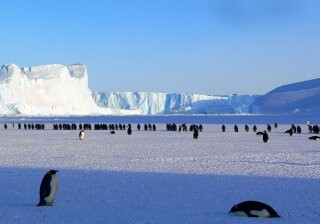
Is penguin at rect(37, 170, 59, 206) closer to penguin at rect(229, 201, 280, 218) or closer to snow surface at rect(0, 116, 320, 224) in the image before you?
snow surface at rect(0, 116, 320, 224)

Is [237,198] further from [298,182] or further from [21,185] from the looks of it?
[21,185]

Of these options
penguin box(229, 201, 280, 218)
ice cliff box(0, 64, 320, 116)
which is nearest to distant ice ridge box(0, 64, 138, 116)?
ice cliff box(0, 64, 320, 116)

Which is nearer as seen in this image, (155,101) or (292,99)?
(292,99)

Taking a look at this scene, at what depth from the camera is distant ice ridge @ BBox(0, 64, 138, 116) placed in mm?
104062

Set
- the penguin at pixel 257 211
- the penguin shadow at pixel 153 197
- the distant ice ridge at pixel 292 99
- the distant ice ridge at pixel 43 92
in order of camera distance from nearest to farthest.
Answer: the penguin at pixel 257 211, the penguin shadow at pixel 153 197, the distant ice ridge at pixel 43 92, the distant ice ridge at pixel 292 99

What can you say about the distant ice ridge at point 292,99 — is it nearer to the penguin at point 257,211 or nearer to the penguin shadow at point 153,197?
the penguin shadow at point 153,197

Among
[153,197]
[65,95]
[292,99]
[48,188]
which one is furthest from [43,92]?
[48,188]

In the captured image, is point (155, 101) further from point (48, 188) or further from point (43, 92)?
point (48, 188)

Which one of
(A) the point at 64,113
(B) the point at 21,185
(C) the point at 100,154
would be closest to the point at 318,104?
(A) the point at 64,113

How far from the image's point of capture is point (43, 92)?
109 m

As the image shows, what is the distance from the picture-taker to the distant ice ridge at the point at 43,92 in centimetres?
10406

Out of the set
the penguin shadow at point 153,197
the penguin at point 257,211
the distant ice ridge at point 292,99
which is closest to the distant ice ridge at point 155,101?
the distant ice ridge at point 292,99

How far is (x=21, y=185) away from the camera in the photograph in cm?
989

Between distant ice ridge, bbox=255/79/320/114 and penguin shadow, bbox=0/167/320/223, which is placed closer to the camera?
penguin shadow, bbox=0/167/320/223
